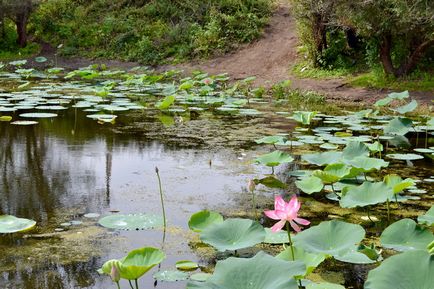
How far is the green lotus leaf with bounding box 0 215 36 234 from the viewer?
3145 mm

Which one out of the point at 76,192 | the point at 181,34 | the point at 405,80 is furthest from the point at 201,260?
the point at 181,34

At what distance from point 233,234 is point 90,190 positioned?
1927 millimetres

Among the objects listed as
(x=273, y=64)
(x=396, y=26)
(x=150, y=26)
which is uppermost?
(x=150, y=26)

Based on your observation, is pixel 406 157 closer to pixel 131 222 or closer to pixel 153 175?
pixel 153 175

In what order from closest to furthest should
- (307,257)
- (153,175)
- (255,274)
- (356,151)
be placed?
(255,274) → (307,257) → (356,151) → (153,175)

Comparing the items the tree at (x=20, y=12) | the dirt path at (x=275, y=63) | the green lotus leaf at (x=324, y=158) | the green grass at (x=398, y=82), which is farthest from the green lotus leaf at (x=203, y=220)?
the tree at (x=20, y=12)

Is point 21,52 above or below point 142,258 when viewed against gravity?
above

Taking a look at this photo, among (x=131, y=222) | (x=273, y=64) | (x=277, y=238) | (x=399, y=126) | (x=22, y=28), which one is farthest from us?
(x=22, y=28)

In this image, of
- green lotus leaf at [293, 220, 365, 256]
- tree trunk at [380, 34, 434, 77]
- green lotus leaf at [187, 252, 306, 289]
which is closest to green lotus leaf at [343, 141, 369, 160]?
green lotus leaf at [293, 220, 365, 256]

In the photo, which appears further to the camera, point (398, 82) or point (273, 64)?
point (273, 64)

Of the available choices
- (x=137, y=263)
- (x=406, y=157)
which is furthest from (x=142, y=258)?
(x=406, y=157)

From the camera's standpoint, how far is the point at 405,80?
32.6 feet

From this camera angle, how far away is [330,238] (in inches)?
102

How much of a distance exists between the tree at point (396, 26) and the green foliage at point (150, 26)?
495 centimetres
